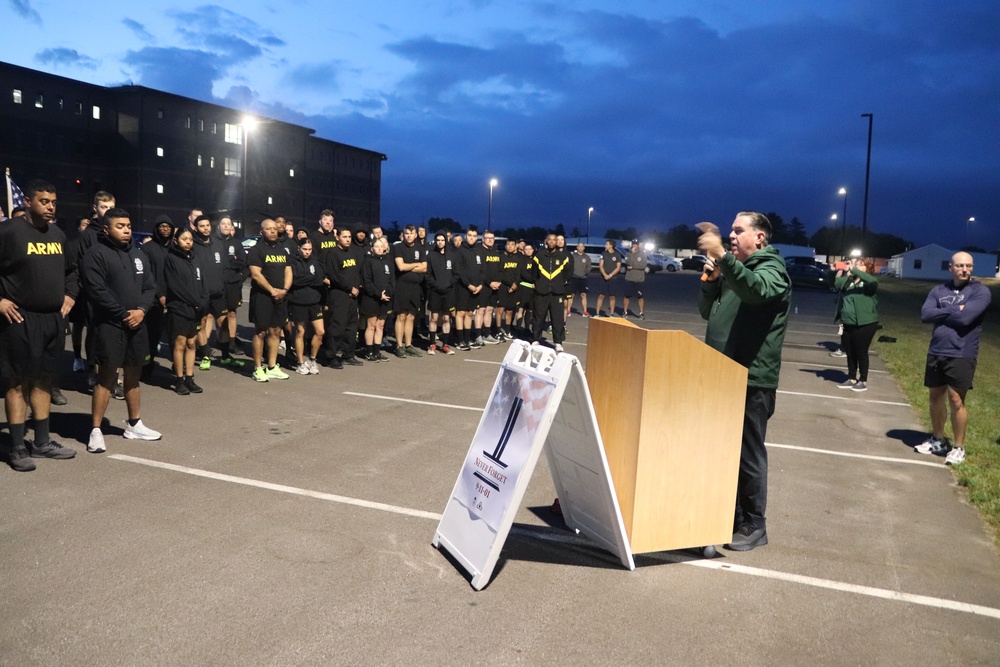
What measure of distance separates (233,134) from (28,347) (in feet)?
213

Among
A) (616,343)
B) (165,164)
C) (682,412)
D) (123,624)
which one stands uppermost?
(165,164)

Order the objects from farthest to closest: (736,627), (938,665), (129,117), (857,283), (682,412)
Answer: (129,117), (857,283), (682,412), (736,627), (938,665)

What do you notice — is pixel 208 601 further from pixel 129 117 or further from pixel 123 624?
pixel 129 117

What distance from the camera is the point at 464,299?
1462cm

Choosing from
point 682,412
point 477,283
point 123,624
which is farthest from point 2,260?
point 477,283

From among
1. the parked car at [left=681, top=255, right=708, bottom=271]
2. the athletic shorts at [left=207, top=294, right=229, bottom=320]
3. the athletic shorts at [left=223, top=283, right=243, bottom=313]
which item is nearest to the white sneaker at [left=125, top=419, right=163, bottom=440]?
the athletic shorts at [left=207, top=294, right=229, bottom=320]

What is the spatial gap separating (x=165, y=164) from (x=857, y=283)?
5897 centimetres

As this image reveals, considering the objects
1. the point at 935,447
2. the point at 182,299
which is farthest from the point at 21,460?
the point at 935,447

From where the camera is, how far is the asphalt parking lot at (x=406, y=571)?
3697 mm

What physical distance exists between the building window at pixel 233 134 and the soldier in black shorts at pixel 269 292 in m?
60.0

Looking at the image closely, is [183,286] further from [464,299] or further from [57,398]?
[464,299]

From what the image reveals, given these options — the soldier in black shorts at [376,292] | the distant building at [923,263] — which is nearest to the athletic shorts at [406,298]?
the soldier in black shorts at [376,292]

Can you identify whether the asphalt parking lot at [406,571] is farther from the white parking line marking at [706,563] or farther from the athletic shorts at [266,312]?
the athletic shorts at [266,312]

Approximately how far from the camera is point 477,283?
14.6 m
